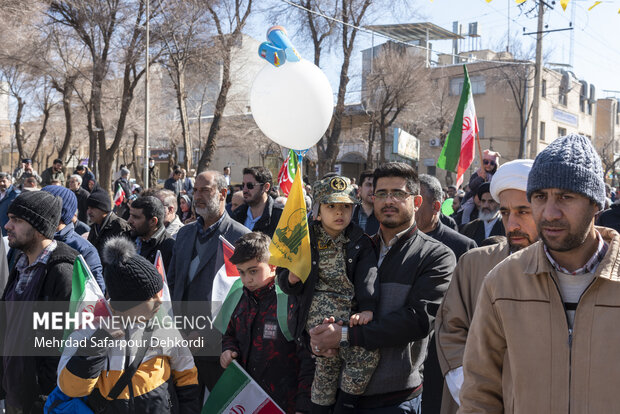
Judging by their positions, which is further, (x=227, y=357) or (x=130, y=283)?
(x=227, y=357)

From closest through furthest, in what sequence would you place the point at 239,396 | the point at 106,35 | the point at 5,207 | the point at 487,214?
the point at 239,396
the point at 487,214
the point at 5,207
the point at 106,35

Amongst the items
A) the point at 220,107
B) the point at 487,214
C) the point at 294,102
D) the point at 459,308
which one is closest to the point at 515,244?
the point at 459,308

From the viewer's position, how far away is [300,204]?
3883mm

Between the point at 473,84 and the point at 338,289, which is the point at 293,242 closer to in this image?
the point at 338,289

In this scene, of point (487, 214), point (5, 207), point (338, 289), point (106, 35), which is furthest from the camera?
point (106, 35)

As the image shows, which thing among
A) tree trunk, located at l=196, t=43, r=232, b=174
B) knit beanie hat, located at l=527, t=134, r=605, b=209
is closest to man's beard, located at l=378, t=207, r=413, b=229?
knit beanie hat, located at l=527, t=134, r=605, b=209

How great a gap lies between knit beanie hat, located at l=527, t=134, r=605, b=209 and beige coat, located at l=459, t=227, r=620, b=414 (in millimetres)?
213

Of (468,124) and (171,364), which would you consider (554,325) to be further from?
(468,124)

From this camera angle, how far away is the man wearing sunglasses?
718 centimetres

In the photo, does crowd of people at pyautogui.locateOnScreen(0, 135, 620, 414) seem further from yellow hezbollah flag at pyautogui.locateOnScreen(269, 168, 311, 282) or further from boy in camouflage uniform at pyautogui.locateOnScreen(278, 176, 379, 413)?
yellow hezbollah flag at pyautogui.locateOnScreen(269, 168, 311, 282)

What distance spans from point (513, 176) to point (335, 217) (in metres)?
1.11

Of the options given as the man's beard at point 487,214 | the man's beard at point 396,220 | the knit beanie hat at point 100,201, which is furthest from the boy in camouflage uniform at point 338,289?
the knit beanie hat at point 100,201

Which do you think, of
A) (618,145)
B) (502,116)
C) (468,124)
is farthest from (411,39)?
(468,124)

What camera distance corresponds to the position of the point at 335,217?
150 inches
